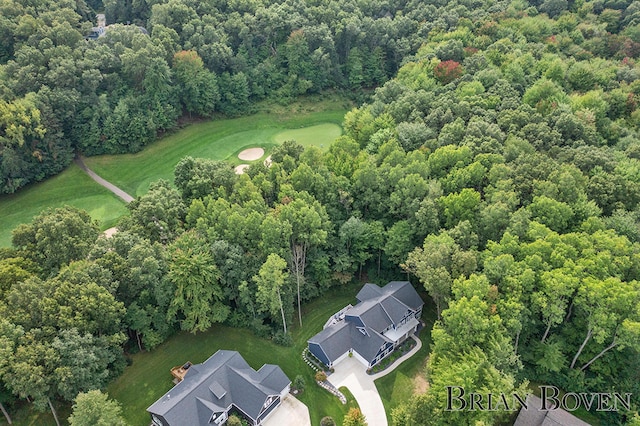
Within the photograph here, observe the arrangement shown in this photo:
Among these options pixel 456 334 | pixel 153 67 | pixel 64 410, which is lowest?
pixel 64 410

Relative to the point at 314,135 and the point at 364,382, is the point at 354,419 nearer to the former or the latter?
the point at 364,382

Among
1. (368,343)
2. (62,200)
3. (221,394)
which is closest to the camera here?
(221,394)

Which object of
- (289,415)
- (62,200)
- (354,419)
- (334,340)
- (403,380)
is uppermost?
(62,200)

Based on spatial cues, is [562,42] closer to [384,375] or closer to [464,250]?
[464,250]

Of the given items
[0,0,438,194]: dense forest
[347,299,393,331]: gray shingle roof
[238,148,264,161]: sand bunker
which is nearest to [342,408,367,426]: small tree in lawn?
[347,299,393,331]: gray shingle roof

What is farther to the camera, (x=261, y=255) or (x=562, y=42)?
(x=562, y=42)

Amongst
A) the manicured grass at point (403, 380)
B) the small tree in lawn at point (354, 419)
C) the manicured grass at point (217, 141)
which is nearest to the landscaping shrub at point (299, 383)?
the small tree in lawn at point (354, 419)

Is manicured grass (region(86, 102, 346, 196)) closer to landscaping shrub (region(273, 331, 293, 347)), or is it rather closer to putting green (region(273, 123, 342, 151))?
putting green (region(273, 123, 342, 151))

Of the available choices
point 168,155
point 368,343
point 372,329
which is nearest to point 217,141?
point 168,155

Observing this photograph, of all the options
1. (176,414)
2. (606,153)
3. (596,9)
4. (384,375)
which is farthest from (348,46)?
(176,414)
